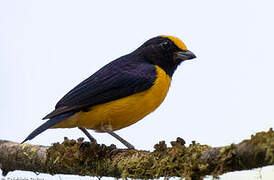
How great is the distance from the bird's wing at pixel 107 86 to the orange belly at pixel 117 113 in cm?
7

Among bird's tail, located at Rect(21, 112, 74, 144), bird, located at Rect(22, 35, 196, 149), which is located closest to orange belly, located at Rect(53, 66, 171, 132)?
bird, located at Rect(22, 35, 196, 149)

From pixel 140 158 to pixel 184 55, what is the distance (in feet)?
8.90

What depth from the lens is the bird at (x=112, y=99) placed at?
5496 mm

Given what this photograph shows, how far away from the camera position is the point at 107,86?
569cm

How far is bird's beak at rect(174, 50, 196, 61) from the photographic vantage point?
6613mm

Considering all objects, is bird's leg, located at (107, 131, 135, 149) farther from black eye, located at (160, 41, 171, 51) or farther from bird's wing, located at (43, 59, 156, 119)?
black eye, located at (160, 41, 171, 51)

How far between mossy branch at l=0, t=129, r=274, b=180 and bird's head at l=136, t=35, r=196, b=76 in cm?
211

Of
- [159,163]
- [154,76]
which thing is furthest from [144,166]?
[154,76]

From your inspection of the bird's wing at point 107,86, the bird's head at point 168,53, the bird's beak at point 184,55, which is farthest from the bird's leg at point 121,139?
the bird's beak at point 184,55

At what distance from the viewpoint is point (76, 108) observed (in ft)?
17.9

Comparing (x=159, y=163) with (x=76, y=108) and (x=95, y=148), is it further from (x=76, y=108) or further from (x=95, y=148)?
(x=76, y=108)

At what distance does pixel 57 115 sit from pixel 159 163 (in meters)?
1.90

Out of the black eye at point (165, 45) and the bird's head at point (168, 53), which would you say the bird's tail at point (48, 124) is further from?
the black eye at point (165, 45)

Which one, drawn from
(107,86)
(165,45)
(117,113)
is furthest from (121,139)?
(165,45)
